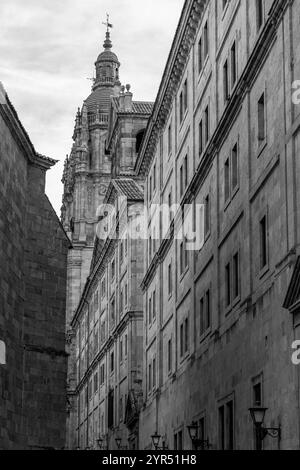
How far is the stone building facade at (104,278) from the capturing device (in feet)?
Answer: 248

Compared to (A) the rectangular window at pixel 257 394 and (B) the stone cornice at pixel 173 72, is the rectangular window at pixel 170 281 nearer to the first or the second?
(B) the stone cornice at pixel 173 72

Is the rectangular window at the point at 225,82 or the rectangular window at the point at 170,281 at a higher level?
the rectangular window at the point at 225,82

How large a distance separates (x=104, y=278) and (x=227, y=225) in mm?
52625

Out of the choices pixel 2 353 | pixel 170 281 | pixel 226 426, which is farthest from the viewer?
pixel 170 281

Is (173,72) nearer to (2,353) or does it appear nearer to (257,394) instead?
(2,353)

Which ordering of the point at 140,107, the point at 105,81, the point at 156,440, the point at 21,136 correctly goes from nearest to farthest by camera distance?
1. the point at 21,136
2. the point at 156,440
3. the point at 140,107
4. the point at 105,81

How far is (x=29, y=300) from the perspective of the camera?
43.7m

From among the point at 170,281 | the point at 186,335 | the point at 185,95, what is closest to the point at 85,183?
the point at 170,281

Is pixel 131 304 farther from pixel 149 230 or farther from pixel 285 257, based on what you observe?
pixel 285 257

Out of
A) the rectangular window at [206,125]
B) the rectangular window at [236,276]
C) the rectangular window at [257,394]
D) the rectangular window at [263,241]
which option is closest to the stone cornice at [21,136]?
the rectangular window at [206,125]

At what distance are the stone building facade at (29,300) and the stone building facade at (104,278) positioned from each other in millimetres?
24589

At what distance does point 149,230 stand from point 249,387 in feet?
99.6

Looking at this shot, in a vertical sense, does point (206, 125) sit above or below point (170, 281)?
above

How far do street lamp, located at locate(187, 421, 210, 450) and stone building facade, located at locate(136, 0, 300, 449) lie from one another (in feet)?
1.22
